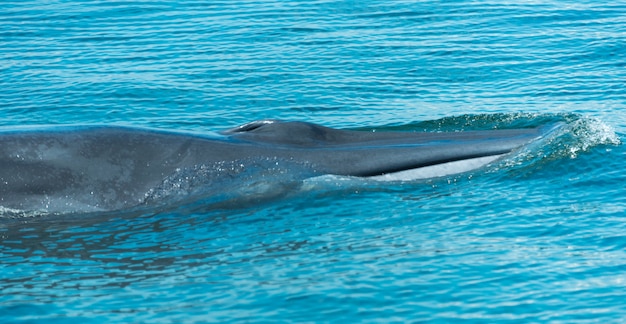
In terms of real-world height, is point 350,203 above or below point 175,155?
below

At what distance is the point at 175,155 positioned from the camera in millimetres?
12320

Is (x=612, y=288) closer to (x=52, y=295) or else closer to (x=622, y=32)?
(x=52, y=295)

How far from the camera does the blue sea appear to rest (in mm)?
9750

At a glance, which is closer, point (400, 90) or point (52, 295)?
point (52, 295)

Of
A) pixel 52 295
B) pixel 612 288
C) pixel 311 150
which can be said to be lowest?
pixel 612 288

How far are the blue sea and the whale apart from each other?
0.22m

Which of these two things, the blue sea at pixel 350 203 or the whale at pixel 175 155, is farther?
the whale at pixel 175 155

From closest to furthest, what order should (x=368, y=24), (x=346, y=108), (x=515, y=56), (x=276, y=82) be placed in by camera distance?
(x=346, y=108) → (x=276, y=82) → (x=515, y=56) → (x=368, y=24)

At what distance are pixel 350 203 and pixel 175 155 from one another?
2.14 metres

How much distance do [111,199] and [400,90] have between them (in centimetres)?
885

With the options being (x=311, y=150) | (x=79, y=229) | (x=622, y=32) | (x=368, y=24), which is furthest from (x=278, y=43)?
(x=79, y=229)

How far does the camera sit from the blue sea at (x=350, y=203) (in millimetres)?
9750

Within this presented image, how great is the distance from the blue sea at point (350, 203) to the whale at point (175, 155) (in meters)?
0.22

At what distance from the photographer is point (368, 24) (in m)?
25.6
